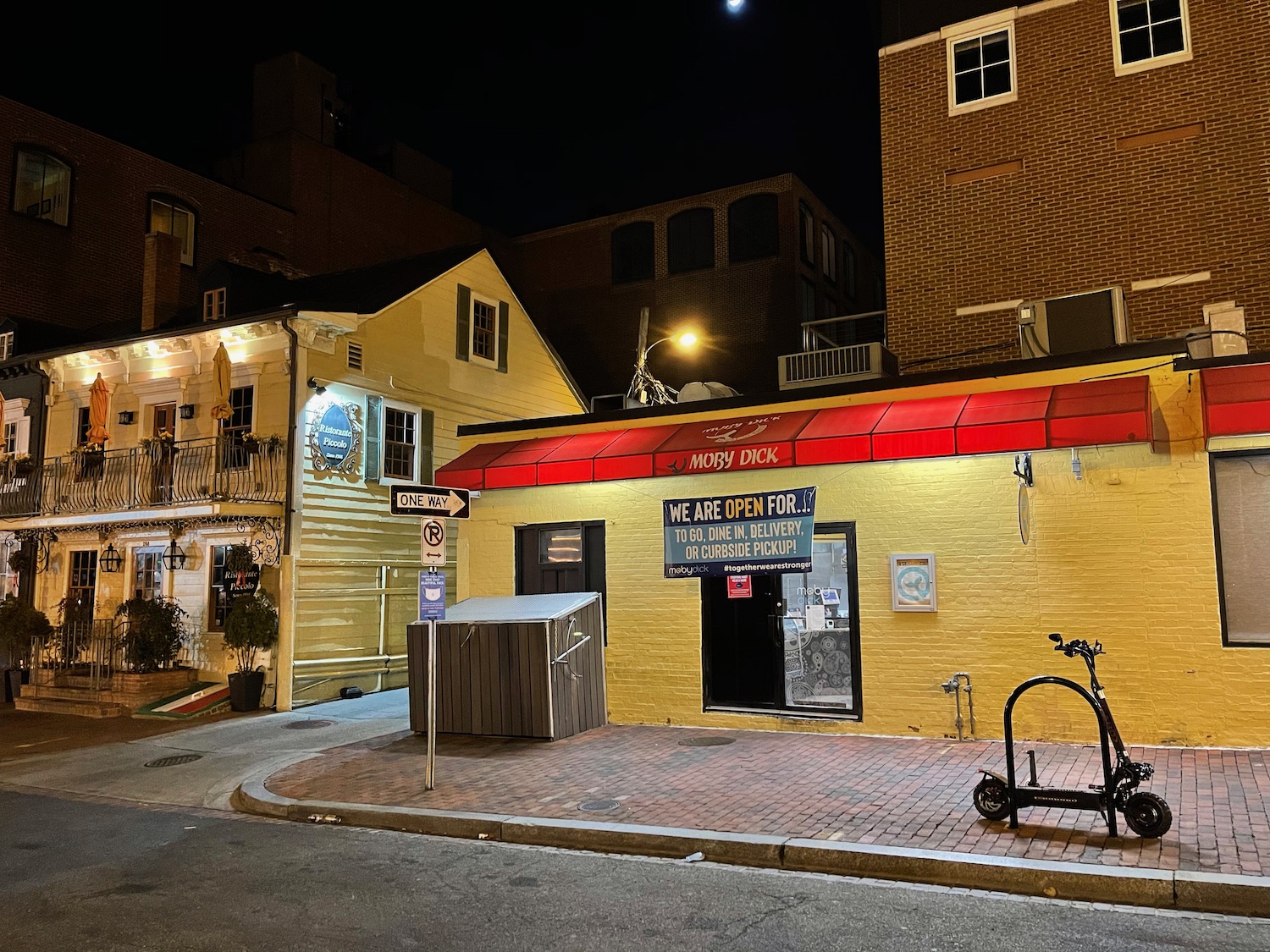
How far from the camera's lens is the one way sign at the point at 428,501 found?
29.0 ft

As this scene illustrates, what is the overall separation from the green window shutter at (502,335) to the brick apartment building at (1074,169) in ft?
30.9

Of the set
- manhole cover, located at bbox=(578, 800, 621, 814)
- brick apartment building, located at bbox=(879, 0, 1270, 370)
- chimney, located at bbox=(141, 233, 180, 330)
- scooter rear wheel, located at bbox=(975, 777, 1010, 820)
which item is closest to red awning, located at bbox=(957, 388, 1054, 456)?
brick apartment building, located at bbox=(879, 0, 1270, 370)

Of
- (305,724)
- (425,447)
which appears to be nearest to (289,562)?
(305,724)

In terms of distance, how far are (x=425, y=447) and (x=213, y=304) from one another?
504 centimetres

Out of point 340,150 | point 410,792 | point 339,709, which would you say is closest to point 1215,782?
point 410,792

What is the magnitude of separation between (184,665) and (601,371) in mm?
17828

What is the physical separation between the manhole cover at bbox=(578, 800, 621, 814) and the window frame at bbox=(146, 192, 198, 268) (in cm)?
2362

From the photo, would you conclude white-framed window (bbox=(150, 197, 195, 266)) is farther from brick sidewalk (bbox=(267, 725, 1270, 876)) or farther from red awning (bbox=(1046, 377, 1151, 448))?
red awning (bbox=(1046, 377, 1151, 448))

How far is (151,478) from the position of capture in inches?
666

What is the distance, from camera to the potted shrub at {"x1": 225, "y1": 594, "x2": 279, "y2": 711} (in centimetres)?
1494

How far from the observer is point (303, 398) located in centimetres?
1591

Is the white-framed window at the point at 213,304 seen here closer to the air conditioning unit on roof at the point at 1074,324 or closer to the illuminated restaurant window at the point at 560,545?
the illuminated restaurant window at the point at 560,545

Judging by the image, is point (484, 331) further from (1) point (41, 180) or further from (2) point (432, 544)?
(1) point (41, 180)

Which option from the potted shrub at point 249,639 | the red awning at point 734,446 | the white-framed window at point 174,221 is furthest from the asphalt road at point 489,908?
the white-framed window at point 174,221
